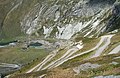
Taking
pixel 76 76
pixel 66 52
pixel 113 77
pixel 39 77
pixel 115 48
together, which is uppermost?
pixel 66 52

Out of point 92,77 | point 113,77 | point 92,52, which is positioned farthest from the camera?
point 92,52

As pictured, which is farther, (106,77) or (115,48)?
(115,48)

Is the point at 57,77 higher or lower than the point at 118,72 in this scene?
higher

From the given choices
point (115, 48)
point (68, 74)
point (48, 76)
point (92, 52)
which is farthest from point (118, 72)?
point (92, 52)

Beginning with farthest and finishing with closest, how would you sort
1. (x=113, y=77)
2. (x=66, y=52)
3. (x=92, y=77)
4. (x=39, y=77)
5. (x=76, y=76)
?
(x=66, y=52) < (x=39, y=77) < (x=76, y=76) < (x=92, y=77) < (x=113, y=77)

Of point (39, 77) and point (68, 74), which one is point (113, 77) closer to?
point (68, 74)

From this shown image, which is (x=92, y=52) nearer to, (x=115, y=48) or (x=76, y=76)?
(x=115, y=48)

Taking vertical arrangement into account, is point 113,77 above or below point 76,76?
below

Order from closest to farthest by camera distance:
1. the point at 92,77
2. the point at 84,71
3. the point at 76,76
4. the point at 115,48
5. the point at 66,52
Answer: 1. the point at 92,77
2. the point at 76,76
3. the point at 84,71
4. the point at 115,48
5. the point at 66,52

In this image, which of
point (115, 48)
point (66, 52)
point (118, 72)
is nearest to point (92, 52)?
point (115, 48)
